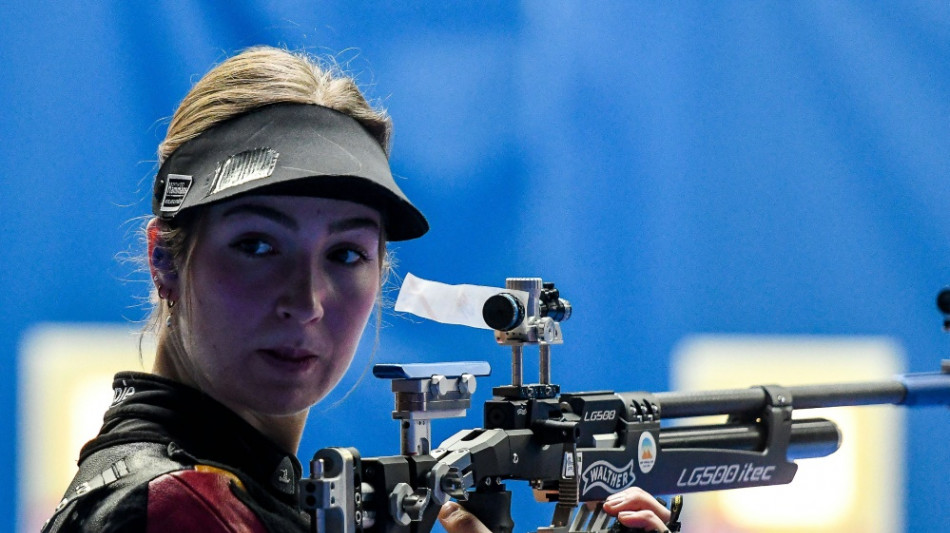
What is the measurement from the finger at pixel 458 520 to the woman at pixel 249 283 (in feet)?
0.83

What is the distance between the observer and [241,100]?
142 centimetres

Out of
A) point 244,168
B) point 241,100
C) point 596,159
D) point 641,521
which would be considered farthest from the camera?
point 596,159

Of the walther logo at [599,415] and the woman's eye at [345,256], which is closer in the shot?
the woman's eye at [345,256]

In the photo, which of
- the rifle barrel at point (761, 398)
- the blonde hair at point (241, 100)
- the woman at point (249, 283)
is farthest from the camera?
the rifle barrel at point (761, 398)

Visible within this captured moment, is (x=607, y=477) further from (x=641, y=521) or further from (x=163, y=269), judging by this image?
(x=163, y=269)

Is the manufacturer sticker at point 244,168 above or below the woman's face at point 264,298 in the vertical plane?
above

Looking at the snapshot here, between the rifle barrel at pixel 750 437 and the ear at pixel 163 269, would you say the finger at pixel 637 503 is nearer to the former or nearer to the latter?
the rifle barrel at pixel 750 437

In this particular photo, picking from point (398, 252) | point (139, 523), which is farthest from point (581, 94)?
point (139, 523)

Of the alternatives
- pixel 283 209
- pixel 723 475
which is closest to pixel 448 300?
pixel 283 209

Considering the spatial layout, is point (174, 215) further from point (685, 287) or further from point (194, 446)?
point (685, 287)

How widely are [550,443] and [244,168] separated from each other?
0.64 m

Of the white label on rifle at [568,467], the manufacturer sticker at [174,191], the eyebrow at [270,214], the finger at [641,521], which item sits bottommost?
the finger at [641,521]

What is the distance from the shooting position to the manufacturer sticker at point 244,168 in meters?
1.29

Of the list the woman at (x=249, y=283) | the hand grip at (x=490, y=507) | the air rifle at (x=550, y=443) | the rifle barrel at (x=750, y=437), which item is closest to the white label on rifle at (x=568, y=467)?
the air rifle at (x=550, y=443)
